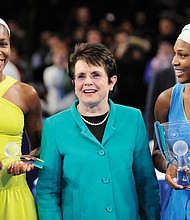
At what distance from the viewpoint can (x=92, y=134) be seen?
3018mm

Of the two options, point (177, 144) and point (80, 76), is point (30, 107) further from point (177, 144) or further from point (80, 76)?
point (177, 144)

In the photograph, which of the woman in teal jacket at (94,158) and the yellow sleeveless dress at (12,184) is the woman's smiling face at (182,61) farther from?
the yellow sleeveless dress at (12,184)

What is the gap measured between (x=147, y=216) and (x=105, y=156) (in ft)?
1.09

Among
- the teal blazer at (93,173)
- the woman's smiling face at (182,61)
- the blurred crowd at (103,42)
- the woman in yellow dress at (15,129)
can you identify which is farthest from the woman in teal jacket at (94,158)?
the blurred crowd at (103,42)

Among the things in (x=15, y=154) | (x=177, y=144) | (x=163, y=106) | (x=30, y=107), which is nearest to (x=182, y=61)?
(x=163, y=106)

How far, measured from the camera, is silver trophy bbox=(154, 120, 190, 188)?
9.33 feet

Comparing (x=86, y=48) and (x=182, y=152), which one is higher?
(x=86, y=48)

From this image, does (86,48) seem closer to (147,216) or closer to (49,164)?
(49,164)

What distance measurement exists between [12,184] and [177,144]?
76 cm

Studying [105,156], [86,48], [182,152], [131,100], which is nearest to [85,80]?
[86,48]

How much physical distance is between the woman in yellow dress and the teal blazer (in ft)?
0.34

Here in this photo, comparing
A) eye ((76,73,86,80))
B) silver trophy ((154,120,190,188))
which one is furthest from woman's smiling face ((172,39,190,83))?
eye ((76,73,86,80))

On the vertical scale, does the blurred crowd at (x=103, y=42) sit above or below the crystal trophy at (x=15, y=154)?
above

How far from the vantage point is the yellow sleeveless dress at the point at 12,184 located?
3.03 metres
